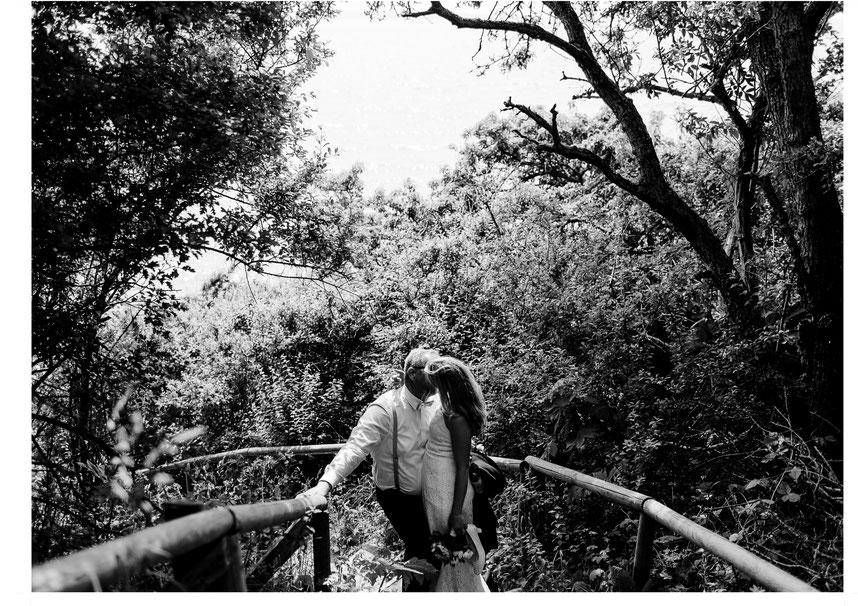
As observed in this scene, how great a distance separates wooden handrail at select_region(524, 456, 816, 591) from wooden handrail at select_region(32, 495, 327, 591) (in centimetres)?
169

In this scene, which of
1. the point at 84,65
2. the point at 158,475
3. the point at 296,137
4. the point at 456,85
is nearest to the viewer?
the point at 158,475

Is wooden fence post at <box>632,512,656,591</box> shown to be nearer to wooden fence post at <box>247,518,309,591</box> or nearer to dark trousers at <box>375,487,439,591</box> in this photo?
dark trousers at <box>375,487,439,591</box>

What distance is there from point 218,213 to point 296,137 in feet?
3.31

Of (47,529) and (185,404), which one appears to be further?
(185,404)

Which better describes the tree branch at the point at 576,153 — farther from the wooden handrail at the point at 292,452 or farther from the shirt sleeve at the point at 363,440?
the shirt sleeve at the point at 363,440

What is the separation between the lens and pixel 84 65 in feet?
13.2

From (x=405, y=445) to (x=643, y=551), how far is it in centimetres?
147

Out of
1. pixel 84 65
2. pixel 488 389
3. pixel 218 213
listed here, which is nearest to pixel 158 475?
pixel 84 65

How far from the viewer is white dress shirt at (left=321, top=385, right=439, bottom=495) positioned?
3.29 metres

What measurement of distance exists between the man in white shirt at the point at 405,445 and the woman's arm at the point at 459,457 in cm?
15

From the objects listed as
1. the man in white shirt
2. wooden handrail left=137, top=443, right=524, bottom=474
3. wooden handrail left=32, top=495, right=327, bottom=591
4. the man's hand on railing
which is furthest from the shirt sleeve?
wooden handrail left=137, top=443, right=524, bottom=474

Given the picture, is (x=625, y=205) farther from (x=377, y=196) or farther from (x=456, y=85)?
(x=377, y=196)

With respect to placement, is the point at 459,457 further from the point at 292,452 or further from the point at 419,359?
the point at 292,452

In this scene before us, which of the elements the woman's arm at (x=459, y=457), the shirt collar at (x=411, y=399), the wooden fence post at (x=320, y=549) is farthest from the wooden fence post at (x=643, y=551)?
the wooden fence post at (x=320, y=549)
